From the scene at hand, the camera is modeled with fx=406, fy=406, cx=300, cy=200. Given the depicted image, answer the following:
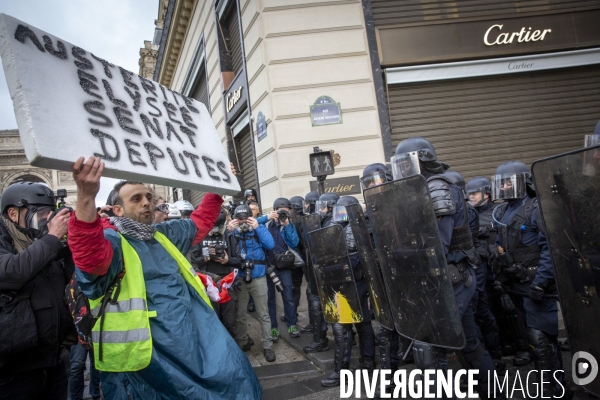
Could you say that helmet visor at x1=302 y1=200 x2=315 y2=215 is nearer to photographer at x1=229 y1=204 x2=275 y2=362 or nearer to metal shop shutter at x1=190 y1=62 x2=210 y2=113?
photographer at x1=229 y1=204 x2=275 y2=362

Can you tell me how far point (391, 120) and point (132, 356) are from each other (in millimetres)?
7786

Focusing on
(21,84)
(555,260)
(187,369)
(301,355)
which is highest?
(21,84)

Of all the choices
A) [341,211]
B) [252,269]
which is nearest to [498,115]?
[341,211]

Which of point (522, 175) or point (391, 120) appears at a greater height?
point (391, 120)

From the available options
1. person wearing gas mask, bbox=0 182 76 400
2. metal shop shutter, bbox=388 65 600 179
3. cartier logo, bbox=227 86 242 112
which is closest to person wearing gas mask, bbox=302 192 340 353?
person wearing gas mask, bbox=0 182 76 400

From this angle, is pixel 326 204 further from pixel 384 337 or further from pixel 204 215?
pixel 204 215

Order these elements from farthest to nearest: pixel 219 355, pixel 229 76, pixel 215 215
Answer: pixel 229 76 < pixel 215 215 < pixel 219 355

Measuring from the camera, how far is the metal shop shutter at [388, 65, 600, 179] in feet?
28.8

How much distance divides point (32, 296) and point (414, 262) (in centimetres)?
221

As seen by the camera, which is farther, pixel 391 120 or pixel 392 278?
pixel 391 120

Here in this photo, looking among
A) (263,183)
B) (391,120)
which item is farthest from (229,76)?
(391,120)

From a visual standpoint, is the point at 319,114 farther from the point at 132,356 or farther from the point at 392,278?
the point at 132,356

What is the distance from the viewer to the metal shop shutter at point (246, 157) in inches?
420

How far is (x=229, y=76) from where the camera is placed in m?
11.3
